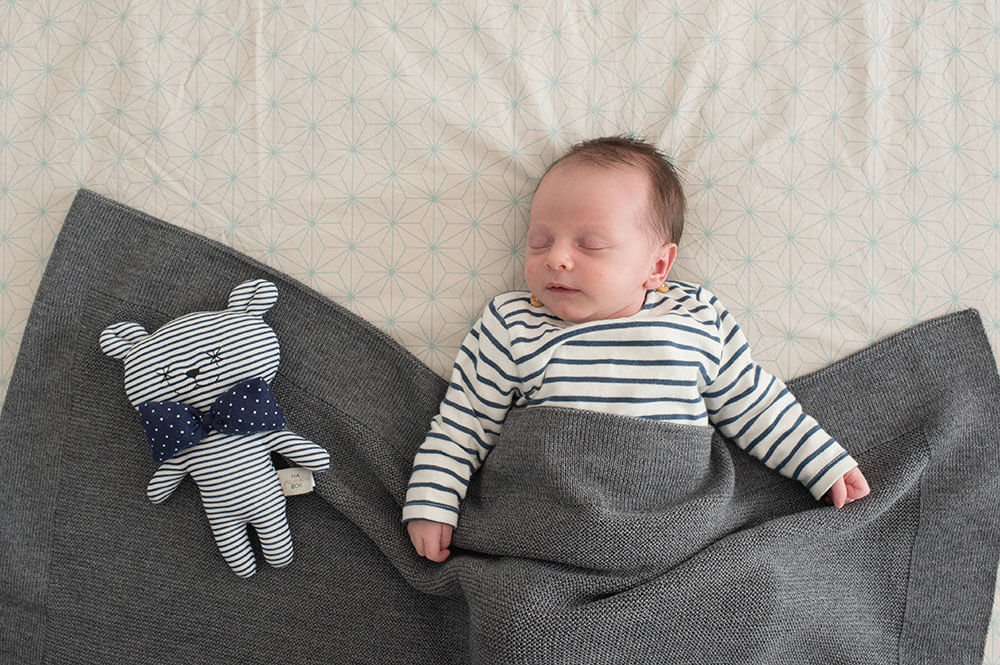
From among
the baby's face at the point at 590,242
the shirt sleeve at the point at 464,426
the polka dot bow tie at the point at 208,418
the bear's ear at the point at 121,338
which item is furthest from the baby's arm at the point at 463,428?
the bear's ear at the point at 121,338

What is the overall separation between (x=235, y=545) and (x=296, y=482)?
0.38 feet

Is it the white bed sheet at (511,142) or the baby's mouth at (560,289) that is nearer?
the baby's mouth at (560,289)

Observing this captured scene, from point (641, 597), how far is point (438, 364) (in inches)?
16.9

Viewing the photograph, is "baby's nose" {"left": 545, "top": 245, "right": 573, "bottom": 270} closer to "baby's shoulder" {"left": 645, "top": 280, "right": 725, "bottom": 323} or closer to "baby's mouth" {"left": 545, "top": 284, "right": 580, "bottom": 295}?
"baby's mouth" {"left": 545, "top": 284, "right": 580, "bottom": 295}

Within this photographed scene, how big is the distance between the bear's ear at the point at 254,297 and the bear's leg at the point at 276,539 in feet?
0.94

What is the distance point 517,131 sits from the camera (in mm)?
1145

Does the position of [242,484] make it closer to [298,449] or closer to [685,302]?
[298,449]

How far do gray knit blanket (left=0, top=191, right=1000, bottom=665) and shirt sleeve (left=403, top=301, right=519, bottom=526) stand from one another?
3cm

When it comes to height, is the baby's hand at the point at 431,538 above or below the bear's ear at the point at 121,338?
below

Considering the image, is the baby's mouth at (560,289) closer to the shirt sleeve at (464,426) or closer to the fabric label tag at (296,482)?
the shirt sleeve at (464,426)

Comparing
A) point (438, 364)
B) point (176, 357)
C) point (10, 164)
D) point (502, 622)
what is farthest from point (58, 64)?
point (502, 622)

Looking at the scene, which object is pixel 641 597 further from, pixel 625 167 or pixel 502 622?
pixel 625 167

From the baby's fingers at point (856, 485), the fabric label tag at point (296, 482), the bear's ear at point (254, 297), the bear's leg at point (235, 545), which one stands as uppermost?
the bear's ear at point (254, 297)

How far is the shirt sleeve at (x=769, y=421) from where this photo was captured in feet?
3.44
